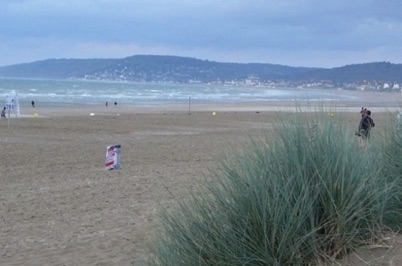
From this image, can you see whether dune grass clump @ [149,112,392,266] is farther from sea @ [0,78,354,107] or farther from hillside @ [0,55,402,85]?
hillside @ [0,55,402,85]

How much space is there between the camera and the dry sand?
799 cm

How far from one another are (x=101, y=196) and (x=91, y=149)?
9209mm

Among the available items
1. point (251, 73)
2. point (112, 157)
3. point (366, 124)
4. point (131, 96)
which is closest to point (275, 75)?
point (251, 73)

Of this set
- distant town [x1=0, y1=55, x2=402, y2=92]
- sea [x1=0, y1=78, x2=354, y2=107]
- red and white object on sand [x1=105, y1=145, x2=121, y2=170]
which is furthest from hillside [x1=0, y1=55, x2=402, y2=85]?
red and white object on sand [x1=105, y1=145, x2=121, y2=170]

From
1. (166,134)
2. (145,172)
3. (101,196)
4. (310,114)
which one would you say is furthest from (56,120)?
(310,114)

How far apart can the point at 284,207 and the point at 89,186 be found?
900 centimetres

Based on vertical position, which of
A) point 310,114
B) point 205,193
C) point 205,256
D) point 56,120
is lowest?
point 56,120

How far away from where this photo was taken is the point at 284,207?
4578 millimetres

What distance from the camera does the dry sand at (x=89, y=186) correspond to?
7.99 metres

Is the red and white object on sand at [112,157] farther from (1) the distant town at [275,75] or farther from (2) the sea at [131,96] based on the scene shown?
(1) the distant town at [275,75]

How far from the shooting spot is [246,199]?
184 inches

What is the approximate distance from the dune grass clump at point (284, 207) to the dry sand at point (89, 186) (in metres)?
0.56

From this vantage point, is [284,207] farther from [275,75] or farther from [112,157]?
[275,75]

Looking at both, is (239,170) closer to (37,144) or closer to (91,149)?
(91,149)
